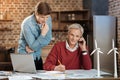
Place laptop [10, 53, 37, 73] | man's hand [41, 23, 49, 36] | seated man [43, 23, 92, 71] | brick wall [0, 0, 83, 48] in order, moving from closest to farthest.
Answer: laptop [10, 53, 37, 73], man's hand [41, 23, 49, 36], seated man [43, 23, 92, 71], brick wall [0, 0, 83, 48]

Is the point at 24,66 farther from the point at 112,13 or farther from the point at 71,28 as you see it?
the point at 112,13

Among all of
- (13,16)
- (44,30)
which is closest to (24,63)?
(44,30)

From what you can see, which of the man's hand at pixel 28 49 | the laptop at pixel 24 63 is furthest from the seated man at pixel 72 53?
the laptop at pixel 24 63

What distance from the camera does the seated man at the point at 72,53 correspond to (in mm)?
3524

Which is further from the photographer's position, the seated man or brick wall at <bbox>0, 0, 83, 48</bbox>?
brick wall at <bbox>0, 0, 83, 48</bbox>

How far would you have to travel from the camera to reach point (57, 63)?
3.57 metres

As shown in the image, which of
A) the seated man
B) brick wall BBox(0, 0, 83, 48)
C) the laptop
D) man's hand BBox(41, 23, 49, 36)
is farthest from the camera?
brick wall BBox(0, 0, 83, 48)

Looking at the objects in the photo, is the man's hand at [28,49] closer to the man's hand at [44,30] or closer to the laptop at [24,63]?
the man's hand at [44,30]

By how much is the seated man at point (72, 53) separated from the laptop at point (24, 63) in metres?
0.49

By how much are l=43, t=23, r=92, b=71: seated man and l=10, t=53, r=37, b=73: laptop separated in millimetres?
493

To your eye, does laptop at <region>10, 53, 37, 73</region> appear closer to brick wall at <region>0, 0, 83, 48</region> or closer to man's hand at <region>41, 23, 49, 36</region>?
man's hand at <region>41, 23, 49, 36</region>

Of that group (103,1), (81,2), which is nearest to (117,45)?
(103,1)

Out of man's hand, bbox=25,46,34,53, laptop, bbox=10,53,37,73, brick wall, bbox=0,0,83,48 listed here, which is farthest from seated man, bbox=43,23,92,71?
brick wall, bbox=0,0,83,48

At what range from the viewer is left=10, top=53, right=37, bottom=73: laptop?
292 cm
